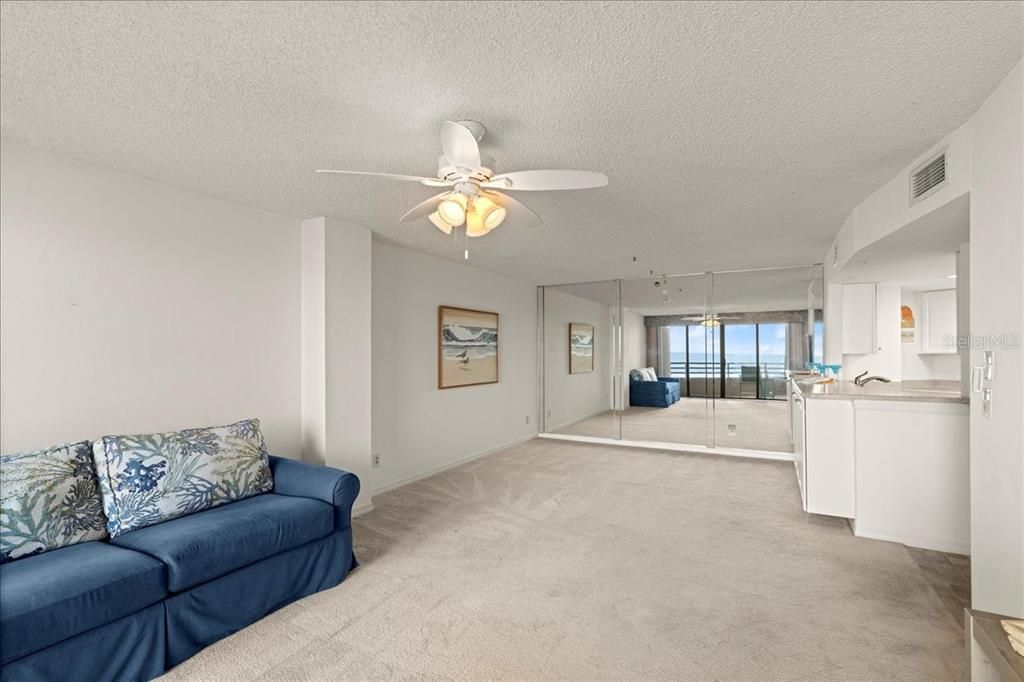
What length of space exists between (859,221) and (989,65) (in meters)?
1.80

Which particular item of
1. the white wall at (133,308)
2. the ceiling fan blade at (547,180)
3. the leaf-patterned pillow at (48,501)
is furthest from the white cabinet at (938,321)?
the leaf-patterned pillow at (48,501)

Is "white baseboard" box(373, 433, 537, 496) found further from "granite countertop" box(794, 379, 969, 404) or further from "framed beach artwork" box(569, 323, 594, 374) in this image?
"granite countertop" box(794, 379, 969, 404)

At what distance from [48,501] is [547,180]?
254cm

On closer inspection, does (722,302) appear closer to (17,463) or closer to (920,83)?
(920,83)

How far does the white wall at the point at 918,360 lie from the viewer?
5562mm

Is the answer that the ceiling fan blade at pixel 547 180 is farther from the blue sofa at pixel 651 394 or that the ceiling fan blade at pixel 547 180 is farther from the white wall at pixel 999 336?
the blue sofa at pixel 651 394

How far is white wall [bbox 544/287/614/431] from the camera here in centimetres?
749

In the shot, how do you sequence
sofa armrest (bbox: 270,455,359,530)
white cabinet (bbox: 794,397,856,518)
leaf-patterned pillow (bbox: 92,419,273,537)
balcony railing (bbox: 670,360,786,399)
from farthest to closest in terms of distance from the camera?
balcony railing (bbox: 670,360,786,399)
white cabinet (bbox: 794,397,856,518)
sofa armrest (bbox: 270,455,359,530)
leaf-patterned pillow (bbox: 92,419,273,537)

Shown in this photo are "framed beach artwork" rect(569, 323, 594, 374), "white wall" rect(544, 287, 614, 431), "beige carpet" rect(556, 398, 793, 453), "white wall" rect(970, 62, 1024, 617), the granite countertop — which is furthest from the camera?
"framed beach artwork" rect(569, 323, 594, 374)

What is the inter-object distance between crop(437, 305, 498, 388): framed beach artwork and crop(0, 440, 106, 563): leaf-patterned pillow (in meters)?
3.22

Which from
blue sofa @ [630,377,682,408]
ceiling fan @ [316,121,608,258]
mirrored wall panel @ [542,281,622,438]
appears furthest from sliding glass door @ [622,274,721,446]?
ceiling fan @ [316,121,608,258]

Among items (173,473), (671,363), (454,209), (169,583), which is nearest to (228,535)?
(169,583)

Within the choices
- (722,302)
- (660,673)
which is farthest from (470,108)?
(722,302)

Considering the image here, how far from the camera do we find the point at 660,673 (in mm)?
1990
